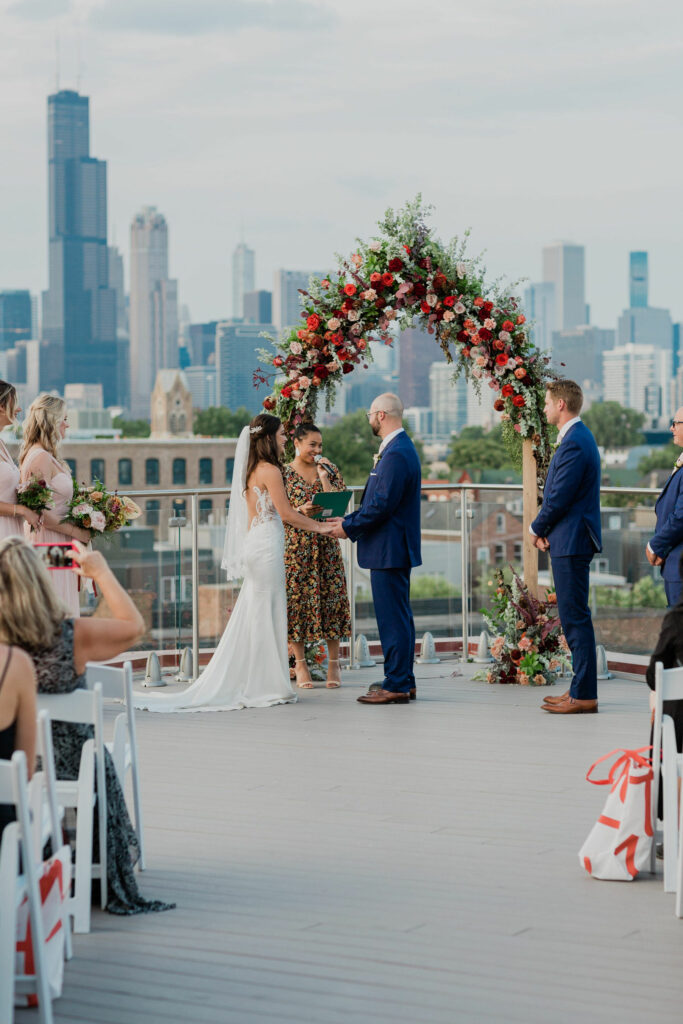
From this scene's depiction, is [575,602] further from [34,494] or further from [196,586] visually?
[34,494]

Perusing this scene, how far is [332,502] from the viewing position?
26.8 feet

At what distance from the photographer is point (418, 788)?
235 inches

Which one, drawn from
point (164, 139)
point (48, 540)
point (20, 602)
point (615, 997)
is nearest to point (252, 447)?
point (48, 540)

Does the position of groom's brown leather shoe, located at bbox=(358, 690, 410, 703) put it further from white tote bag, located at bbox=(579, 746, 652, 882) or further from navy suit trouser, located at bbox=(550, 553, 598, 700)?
white tote bag, located at bbox=(579, 746, 652, 882)

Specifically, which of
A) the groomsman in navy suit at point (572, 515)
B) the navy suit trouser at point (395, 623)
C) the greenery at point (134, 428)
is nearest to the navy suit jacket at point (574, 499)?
the groomsman in navy suit at point (572, 515)

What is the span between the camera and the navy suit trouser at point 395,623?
7.98 m

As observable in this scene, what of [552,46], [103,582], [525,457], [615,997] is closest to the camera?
[615,997]

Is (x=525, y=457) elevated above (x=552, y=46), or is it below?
below

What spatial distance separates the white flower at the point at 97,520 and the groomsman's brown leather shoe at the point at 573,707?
2823 mm

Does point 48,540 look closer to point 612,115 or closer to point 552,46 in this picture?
point 552,46

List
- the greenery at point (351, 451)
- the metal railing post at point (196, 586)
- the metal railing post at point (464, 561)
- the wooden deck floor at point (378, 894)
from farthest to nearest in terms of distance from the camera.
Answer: the greenery at point (351, 451)
the metal railing post at point (464, 561)
the metal railing post at point (196, 586)
the wooden deck floor at point (378, 894)

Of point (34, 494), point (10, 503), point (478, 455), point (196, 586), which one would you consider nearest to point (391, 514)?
point (196, 586)

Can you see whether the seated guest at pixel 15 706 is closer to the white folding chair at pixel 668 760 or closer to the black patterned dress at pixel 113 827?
the black patterned dress at pixel 113 827

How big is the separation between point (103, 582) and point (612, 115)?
13498 centimetres
